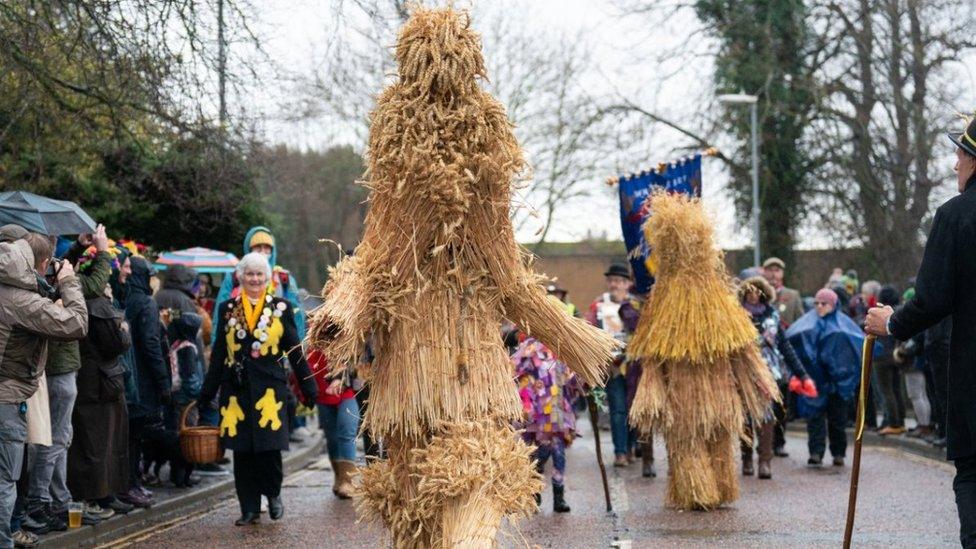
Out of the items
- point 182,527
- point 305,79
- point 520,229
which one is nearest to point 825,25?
point 520,229

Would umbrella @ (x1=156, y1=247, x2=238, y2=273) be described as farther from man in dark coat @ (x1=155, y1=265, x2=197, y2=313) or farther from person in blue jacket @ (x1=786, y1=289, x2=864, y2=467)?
person in blue jacket @ (x1=786, y1=289, x2=864, y2=467)

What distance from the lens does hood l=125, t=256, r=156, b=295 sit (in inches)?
424

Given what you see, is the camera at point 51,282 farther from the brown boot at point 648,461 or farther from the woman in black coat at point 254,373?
the brown boot at point 648,461

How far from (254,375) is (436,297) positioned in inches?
145

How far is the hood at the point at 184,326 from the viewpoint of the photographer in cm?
1228

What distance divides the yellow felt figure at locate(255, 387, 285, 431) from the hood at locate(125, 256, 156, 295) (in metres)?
1.87

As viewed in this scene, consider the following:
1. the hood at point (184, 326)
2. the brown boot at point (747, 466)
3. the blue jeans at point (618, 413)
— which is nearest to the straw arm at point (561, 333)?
the hood at point (184, 326)

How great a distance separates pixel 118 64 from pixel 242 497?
12.0ft

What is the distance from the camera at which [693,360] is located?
10.4 m

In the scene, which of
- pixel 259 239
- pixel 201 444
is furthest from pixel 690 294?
pixel 201 444

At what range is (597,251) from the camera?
44969 millimetres

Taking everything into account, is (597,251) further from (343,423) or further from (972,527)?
(972,527)

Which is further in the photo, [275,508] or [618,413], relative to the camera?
[618,413]

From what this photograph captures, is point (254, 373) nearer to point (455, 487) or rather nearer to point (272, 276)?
point (272, 276)
